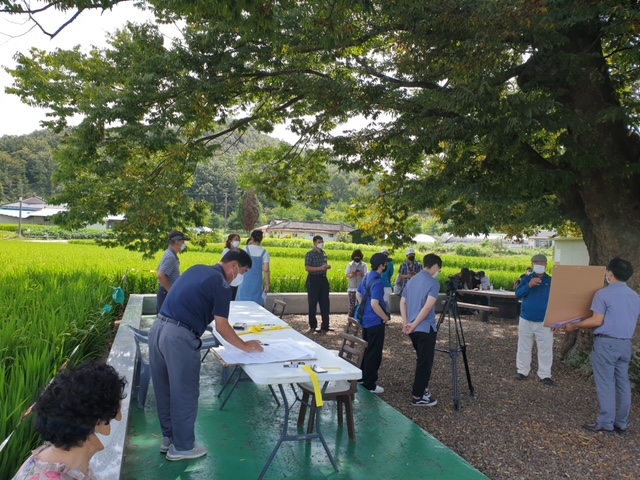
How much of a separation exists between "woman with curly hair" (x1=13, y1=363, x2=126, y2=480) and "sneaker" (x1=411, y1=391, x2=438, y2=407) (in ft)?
14.2

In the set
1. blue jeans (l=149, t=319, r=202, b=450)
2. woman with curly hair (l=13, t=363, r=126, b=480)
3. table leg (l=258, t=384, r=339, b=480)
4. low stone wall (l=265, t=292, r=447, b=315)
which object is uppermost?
woman with curly hair (l=13, t=363, r=126, b=480)

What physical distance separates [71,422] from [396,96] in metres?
6.27

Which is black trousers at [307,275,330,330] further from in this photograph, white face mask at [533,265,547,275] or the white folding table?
the white folding table

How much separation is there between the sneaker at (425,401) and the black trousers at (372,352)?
1.86 feet

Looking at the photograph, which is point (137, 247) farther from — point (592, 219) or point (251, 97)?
point (592, 219)

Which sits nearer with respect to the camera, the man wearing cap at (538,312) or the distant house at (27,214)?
the man wearing cap at (538,312)

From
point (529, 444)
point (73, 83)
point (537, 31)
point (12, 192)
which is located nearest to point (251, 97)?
point (73, 83)

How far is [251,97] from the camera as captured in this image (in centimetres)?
993

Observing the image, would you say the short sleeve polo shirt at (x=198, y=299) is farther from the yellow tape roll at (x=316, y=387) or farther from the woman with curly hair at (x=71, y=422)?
the woman with curly hair at (x=71, y=422)

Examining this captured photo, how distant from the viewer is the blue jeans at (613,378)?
16.0ft

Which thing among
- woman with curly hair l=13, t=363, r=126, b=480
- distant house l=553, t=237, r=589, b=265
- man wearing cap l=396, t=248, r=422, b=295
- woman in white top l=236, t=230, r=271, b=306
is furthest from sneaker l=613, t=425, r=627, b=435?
distant house l=553, t=237, r=589, b=265

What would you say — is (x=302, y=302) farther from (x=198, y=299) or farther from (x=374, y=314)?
(x=198, y=299)

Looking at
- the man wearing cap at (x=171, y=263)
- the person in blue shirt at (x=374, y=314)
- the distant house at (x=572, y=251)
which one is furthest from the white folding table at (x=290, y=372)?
the distant house at (x=572, y=251)

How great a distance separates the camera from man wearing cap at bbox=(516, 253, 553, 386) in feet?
21.2
